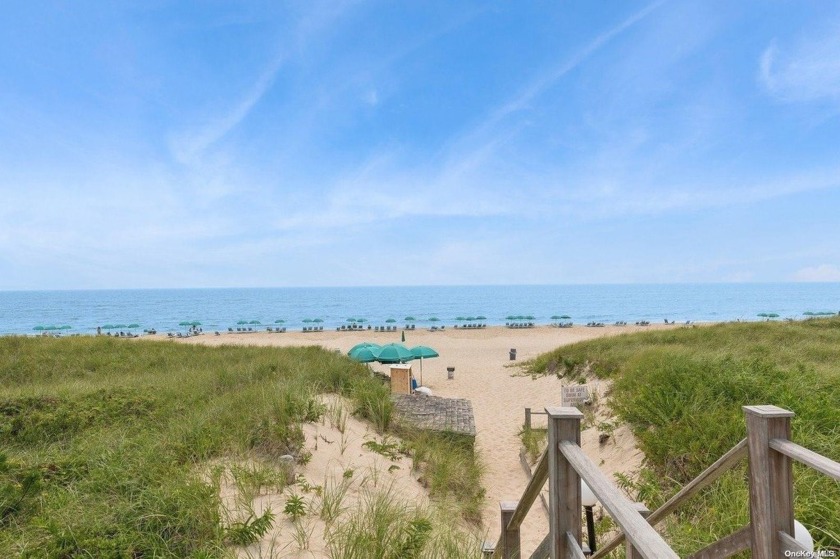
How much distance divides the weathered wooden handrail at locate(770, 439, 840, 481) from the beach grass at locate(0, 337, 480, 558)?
112 inches

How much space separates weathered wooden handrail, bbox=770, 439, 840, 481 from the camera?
1.90 m

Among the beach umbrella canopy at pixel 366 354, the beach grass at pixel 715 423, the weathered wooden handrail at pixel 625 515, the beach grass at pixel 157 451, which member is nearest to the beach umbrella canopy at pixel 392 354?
the beach umbrella canopy at pixel 366 354

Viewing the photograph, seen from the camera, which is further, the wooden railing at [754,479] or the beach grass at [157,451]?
the beach grass at [157,451]

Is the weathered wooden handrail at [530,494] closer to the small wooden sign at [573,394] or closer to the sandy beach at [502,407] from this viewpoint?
the sandy beach at [502,407]

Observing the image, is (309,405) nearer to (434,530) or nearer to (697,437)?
(434,530)

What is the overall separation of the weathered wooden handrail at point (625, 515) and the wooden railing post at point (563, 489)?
0.50ft

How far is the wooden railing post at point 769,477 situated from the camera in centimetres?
237

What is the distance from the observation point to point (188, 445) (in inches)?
213

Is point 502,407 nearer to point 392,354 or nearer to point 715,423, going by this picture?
point 392,354

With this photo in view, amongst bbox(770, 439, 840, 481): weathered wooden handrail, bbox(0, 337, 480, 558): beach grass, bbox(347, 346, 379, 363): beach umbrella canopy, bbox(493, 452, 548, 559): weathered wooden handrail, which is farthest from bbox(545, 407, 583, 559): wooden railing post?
bbox(347, 346, 379, 363): beach umbrella canopy

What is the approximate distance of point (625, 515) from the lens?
61.2 inches

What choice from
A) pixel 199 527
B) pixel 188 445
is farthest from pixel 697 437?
pixel 188 445

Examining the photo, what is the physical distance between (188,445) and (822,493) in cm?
700

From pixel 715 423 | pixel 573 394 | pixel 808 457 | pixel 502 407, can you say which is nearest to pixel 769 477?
pixel 808 457
